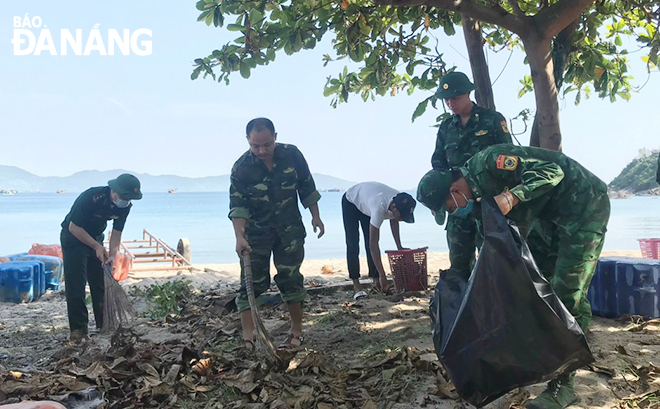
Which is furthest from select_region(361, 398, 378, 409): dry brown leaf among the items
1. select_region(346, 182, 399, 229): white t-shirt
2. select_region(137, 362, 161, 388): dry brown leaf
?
select_region(346, 182, 399, 229): white t-shirt

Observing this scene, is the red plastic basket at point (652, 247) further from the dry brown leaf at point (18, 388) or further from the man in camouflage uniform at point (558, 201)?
the dry brown leaf at point (18, 388)

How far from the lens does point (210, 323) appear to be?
16.5ft

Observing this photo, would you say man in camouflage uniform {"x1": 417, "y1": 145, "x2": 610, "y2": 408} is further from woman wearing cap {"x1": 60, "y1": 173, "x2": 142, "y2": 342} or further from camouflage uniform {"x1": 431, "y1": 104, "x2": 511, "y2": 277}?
woman wearing cap {"x1": 60, "y1": 173, "x2": 142, "y2": 342}

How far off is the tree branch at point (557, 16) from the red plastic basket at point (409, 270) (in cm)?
247

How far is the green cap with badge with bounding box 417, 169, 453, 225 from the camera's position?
261 cm

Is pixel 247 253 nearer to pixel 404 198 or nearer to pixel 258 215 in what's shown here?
pixel 258 215

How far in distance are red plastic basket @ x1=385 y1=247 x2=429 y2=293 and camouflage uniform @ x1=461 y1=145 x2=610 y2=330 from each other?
310cm

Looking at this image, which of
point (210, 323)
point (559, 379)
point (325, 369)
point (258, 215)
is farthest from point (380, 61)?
point (559, 379)

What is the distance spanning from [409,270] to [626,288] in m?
2.17

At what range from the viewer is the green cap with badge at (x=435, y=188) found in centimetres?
261

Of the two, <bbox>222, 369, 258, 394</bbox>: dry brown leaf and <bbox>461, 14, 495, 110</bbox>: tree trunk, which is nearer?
<bbox>222, 369, 258, 394</bbox>: dry brown leaf

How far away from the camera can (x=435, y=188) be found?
2.61 metres

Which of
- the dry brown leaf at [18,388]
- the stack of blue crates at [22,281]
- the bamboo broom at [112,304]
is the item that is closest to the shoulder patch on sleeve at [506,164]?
the dry brown leaf at [18,388]

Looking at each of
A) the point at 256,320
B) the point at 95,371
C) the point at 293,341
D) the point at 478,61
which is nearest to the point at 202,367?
the point at 256,320
